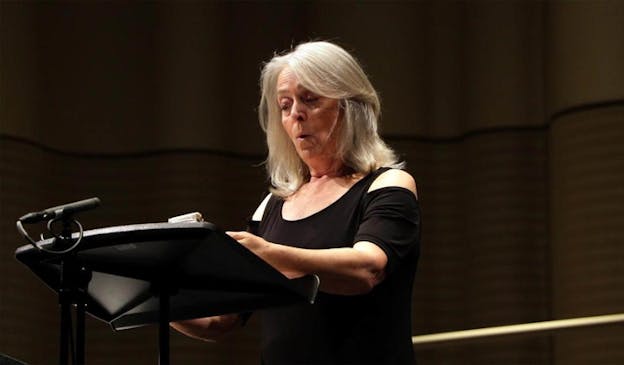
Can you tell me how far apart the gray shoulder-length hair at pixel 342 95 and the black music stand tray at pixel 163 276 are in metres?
0.41

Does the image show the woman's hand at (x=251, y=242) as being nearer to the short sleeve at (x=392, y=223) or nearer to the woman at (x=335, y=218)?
the woman at (x=335, y=218)

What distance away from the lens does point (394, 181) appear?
7.14 feet

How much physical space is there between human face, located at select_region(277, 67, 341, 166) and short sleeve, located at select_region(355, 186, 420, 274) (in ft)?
0.50

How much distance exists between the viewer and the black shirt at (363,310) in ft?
6.91

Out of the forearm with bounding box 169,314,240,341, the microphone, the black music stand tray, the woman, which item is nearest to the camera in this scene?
the black music stand tray

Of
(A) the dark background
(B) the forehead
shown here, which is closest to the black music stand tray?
(B) the forehead

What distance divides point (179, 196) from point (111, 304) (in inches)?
103

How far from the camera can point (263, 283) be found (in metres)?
1.86

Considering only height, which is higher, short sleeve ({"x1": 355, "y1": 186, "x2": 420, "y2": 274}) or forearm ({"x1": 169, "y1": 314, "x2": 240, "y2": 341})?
short sleeve ({"x1": 355, "y1": 186, "x2": 420, "y2": 274})

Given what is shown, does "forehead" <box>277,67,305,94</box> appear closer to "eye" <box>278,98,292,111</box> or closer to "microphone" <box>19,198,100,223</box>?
"eye" <box>278,98,292,111</box>

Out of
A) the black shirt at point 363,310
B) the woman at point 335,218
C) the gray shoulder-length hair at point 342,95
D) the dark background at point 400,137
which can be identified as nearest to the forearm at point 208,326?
the woman at point 335,218

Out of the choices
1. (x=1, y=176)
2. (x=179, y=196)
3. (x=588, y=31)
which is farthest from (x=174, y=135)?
(x=588, y=31)

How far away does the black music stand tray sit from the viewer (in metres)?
1.77

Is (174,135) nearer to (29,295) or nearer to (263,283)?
(29,295)
